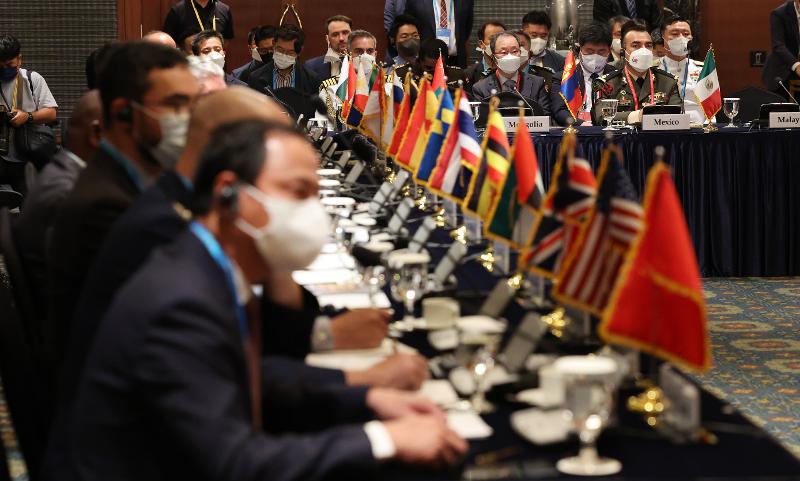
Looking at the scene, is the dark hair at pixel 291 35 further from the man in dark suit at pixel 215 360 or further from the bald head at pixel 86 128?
the man in dark suit at pixel 215 360

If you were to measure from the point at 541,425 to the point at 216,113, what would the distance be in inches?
43.9

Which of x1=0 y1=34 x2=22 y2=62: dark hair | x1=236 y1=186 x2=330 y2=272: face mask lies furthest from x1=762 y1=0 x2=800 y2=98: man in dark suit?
x1=236 y1=186 x2=330 y2=272: face mask

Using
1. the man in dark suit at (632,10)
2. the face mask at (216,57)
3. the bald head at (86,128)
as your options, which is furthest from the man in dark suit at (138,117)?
the man in dark suit at (632,10)

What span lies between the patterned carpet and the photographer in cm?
548

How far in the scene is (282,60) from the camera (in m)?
11.0

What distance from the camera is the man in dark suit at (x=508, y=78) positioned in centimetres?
985

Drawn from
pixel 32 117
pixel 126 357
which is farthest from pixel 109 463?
pixel 32 117

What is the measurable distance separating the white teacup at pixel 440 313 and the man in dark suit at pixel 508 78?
262 inches

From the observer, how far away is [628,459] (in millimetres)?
2184

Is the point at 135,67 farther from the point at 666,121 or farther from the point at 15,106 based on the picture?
the point at 15,106

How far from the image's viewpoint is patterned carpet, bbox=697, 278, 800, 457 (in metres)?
5.14

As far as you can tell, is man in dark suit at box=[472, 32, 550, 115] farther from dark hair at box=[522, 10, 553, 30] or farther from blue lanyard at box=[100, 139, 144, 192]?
blue lanyard at box=[100, 139, 144, 192]

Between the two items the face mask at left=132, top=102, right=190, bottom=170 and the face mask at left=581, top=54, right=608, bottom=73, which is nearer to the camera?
the face mask at left=132, top=102, right=190, bottom=170

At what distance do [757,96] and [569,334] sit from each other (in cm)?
739
